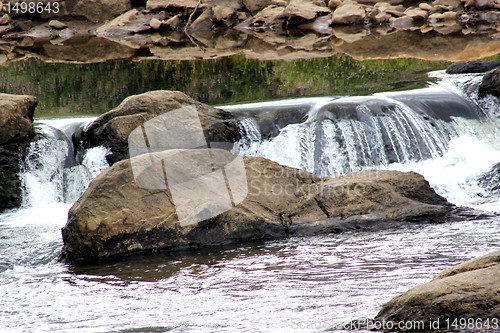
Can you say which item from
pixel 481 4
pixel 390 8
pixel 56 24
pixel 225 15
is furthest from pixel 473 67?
pixel 56 24

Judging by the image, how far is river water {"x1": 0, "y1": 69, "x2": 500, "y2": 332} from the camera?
6660 millimetres

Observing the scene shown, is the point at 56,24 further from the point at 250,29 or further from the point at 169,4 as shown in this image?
the point at 250,29

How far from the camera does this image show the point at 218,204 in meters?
9.30

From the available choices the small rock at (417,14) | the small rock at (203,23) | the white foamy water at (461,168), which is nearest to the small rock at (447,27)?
the small rock at (417,14)

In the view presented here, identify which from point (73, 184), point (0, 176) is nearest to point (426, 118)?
point (73, 184)

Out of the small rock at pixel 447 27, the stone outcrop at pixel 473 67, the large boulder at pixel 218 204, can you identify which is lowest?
the large boulder at pixel 218 204

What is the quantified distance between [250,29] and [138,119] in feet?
49.3

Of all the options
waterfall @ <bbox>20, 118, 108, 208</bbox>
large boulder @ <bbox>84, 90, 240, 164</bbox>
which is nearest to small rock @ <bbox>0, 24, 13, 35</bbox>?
waterfall @ <bbox>20, 118, 108, 208</bbox>

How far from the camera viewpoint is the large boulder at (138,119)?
11852 millimetres

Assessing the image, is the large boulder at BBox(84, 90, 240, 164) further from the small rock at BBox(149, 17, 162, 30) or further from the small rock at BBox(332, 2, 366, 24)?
the small rock at BBox(149, 17, 162, 30)

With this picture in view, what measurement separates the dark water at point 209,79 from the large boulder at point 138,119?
6.96 ft

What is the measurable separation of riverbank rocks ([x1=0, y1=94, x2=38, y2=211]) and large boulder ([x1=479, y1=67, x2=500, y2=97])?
21.8 feet

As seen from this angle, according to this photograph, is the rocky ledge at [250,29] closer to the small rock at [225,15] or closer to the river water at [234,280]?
the small rock at [225,15]

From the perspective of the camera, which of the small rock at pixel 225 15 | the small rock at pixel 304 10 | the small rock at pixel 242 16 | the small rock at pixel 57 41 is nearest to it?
the small rock at pixel 304 10
